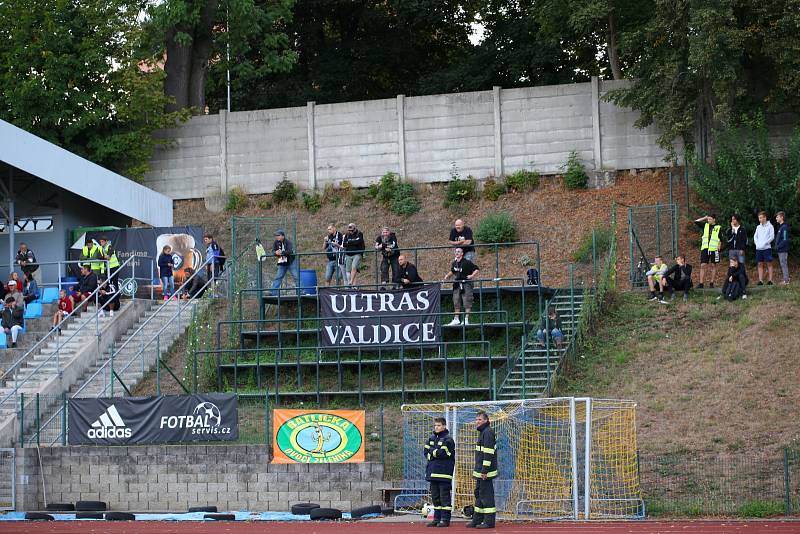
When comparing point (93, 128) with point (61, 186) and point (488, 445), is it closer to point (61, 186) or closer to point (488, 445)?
point (61, 186)

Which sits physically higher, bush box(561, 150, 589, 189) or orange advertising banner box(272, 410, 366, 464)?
bush box(561, 150, 589, 189)

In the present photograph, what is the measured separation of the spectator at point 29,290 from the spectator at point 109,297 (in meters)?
1.59

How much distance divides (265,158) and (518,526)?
66.8 ft

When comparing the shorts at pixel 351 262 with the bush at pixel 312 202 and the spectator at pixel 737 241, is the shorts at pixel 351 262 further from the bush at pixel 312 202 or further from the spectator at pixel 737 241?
the spectator at pixel 737 241

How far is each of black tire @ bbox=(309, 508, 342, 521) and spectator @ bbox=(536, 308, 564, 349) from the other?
23.4 feet

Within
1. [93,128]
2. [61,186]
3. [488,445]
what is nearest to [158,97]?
[93,128]

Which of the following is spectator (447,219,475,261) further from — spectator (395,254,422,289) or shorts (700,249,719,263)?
shorts (700,249,719,263)

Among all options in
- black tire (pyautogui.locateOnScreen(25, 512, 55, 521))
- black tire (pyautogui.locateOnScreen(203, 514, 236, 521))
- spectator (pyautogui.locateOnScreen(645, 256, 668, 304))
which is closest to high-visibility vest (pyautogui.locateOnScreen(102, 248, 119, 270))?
black tire (pyautogui.locateOnScreen(25, 512, 55, 521))

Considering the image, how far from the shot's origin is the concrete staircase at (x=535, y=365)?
26.2 metres

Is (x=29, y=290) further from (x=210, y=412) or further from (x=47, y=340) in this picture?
(x=210, y=412)

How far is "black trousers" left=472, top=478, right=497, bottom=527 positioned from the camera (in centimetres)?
1959

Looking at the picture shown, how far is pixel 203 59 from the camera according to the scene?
42406 millimetres

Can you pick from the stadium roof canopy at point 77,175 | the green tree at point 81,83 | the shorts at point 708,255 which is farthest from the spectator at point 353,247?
the green tree at point 81,83

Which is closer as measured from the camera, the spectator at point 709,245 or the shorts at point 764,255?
the shorts at point 764,255
